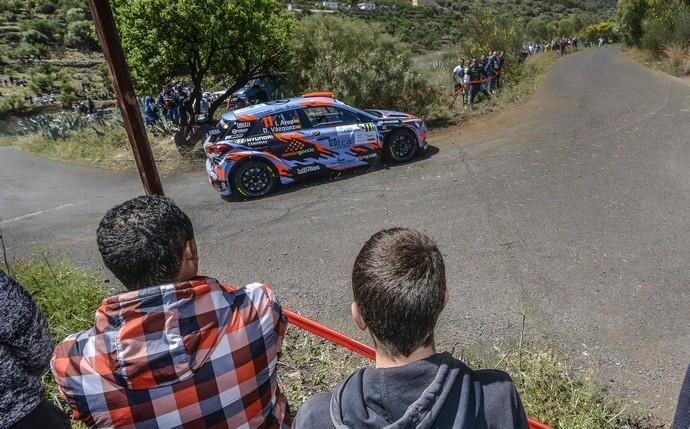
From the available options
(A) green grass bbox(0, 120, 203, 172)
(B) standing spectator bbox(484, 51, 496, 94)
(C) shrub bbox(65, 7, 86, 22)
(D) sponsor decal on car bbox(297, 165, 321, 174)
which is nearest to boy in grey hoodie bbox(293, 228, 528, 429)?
(D) sponsor decal on car bbox(297, 165, 321, 174)

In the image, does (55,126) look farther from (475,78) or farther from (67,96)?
(475,78)

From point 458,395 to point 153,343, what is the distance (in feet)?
3.57

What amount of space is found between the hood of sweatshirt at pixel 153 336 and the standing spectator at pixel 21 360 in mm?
365

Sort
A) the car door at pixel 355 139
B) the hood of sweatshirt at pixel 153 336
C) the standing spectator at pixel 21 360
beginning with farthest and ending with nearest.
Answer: the car door at pixel 355 139 → the standing spectator at pixel 21 360 → the hood of sweatshirt at pixel 153 336

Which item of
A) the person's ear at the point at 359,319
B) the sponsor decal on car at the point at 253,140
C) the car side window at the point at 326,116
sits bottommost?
the sponsor decal on car at the point at 253,140

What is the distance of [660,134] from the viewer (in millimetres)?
10070

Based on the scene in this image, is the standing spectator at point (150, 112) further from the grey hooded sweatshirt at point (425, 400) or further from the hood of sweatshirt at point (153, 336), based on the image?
the grey hooded sweatshirt at point (425, 400)

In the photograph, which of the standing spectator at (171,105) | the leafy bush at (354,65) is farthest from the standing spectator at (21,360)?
the standing spectator at (171,105)

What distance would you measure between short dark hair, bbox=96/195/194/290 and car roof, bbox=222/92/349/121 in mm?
6719

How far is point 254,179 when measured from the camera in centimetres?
848

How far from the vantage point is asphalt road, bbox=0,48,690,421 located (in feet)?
13.3

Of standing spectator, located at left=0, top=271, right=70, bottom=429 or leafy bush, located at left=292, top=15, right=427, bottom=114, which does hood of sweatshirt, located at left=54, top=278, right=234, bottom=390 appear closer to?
standing spectator, located at left=0, top=271, right=70, bottom=429

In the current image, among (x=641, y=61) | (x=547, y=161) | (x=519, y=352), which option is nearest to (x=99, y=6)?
(x=519, y=352)

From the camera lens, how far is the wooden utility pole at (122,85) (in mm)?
2760
